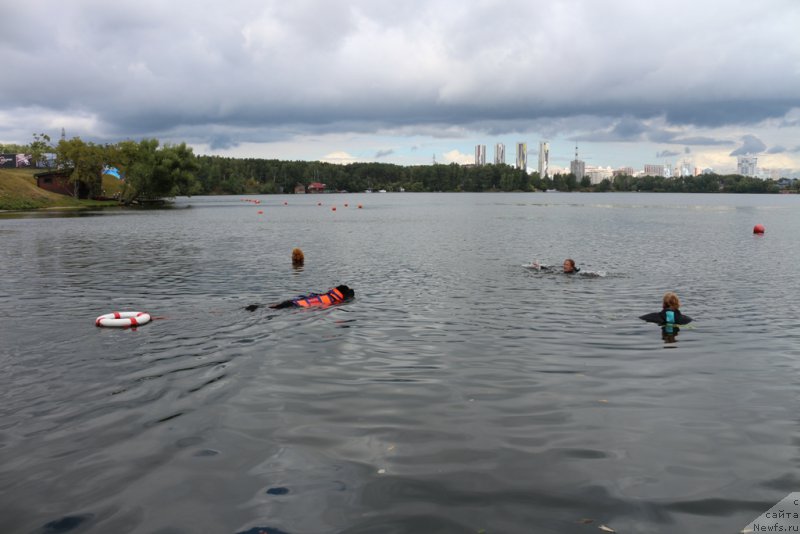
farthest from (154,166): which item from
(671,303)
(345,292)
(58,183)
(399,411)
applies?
(399,411)

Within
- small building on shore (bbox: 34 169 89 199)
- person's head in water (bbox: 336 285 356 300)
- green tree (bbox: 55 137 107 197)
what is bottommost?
person's head in water (bbox: 336 285 356 300)

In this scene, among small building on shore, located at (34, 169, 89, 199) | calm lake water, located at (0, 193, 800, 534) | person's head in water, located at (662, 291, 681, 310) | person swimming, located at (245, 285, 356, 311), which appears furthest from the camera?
small building on shore, located at (34, 169, 89, 199)

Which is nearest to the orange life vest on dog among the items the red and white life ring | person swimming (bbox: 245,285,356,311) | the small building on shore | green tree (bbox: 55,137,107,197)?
person swimming (bbox: 245,285,356,311)

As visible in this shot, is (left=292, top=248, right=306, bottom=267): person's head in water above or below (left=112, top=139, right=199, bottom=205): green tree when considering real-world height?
below

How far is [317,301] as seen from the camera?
22.2 meters

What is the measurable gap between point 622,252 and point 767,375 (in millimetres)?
31481

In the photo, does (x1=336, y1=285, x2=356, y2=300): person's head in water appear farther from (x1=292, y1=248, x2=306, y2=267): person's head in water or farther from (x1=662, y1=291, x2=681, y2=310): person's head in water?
(x1=662, y1=291, x2=681, y2=310): person's head in water

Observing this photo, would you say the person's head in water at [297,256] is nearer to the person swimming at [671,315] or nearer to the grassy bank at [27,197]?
the person swimming at [671,315]

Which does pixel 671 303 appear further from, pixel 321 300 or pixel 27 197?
pixel 27 197

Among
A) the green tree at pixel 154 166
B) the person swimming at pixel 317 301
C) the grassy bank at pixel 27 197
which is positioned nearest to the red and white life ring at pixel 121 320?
the person swimming at pixel 317 301

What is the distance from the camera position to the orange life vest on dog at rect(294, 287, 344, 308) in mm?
21844

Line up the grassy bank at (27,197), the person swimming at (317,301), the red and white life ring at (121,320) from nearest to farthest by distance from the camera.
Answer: the red and white life ring at (121,320) < the person swimming at (317,301) < the grassy bank at (27,197)

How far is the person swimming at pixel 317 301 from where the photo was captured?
2159 cm

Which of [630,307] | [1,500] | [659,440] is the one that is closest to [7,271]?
[1,500]
